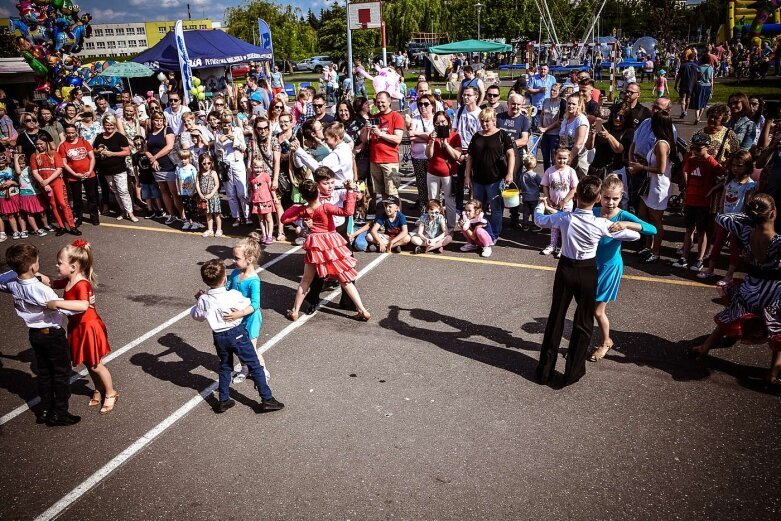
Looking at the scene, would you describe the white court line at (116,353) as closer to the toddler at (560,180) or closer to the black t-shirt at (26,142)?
the toddler at (560,180)

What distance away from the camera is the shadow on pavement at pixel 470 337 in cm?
546

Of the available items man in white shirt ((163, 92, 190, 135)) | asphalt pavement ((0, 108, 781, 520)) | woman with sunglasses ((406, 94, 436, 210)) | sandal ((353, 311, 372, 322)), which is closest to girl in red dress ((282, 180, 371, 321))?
sandal ((353, 311, 372, 322))

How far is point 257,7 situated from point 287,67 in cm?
1764

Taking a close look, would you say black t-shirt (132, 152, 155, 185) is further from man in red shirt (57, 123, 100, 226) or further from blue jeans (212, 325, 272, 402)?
blue jeans (212, 325, 272, 402)

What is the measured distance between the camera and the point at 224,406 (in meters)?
4.82

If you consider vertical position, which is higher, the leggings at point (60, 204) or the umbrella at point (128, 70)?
the umbrella at point (128, 70)

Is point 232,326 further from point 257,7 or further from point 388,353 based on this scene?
point 257,7

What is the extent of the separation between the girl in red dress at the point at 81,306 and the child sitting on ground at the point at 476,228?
5.12m

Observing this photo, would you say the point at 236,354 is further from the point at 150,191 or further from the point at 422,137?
the point at 150,191

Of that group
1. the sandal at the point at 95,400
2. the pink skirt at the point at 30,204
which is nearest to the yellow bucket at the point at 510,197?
the sandal at the point at 95,400

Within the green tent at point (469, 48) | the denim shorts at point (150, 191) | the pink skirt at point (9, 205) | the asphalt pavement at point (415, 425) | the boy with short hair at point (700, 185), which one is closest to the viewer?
the asphalt pavement at point (415, 425)

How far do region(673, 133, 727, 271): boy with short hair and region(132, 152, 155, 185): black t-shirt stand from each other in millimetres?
8763

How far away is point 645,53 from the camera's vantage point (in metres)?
33.0

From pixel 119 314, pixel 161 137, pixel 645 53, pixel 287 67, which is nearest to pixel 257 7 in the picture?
pixel 287 67
